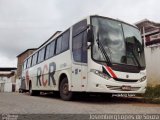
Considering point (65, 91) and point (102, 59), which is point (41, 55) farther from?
point (102, 59)

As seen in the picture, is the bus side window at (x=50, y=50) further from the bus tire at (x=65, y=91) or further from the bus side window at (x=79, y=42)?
the bus side window at (x=79, y=42)

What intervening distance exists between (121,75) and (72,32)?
2796 mm

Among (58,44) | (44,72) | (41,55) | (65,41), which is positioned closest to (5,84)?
(41,55)

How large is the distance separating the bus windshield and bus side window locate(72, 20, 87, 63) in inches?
18.8

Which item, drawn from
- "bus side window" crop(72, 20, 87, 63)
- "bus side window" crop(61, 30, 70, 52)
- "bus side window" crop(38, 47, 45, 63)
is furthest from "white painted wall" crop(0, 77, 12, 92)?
"bus side window" crop(72, 20, 87, 63)

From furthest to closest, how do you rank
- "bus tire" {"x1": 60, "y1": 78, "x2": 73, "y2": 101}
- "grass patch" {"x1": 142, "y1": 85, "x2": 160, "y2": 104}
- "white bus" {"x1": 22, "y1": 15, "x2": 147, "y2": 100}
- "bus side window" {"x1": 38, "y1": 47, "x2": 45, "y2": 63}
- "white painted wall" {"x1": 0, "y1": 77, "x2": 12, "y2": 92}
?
"white painted wall" {"x1": 0, "y1": 77, "x2": 12, "y2": 92}, "bus side window" {"x1": 38, "y1": 47, "x2": 45, "y2": 63}, "bus tire" {"x1": 60, "y1": 78, "x2": 73, "y2": 101}, "grass patch" {"x1": 142, "y1": 85, "x2": 160, "y2": 104}, "white bus" {"x1": 22, "y1": 15, "x2": 147, "y2": 100}

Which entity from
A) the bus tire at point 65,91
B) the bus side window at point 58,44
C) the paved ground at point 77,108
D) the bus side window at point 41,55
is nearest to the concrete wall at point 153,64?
the paved ground at point 77,108

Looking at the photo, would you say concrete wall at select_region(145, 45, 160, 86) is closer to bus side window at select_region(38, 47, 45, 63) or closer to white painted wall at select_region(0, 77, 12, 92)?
bus side window at select_region(38, 47, 45, 63)

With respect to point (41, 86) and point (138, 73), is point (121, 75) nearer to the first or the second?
point (138, 73)

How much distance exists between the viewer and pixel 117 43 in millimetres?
8484

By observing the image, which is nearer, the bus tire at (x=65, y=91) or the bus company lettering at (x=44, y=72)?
the bus tire at (x=65, y=91)

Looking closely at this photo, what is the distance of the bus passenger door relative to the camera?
8.37 m

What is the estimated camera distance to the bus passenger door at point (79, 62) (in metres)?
8.37

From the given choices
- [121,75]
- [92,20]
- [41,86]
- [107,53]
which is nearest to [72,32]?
[92,20]
